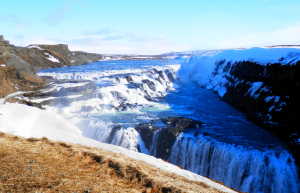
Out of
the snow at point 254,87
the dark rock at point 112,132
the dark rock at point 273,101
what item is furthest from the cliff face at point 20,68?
the snow at point 254,87

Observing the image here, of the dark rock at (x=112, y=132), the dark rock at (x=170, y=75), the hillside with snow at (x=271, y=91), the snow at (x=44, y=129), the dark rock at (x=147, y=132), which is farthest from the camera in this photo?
the dark rock at (x=170, y=75)

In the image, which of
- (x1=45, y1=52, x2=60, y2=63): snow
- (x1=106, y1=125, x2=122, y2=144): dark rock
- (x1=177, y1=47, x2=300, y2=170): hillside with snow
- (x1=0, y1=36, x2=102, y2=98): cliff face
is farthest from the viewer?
(x1=45, y1=52, x2=60, y2=63): snow

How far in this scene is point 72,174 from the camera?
7.67 meters

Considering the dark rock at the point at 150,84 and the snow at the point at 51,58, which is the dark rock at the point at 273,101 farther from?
the snow at the point at 51,58

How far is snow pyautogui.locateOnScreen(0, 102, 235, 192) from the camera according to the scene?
11.0 meters

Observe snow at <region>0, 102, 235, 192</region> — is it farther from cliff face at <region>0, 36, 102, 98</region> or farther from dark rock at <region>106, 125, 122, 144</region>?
cliff face at <region>0, 36, 102, 98</region>

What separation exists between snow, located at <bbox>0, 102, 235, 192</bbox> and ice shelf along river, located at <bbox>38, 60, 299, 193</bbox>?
392cm

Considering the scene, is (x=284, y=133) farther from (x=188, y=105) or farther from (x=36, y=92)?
(x=36, y=92)

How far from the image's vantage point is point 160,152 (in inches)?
689

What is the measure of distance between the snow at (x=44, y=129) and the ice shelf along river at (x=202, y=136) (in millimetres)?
3922

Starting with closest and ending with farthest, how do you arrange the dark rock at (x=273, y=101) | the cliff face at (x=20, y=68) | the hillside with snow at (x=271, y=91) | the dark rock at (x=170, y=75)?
the dark rock at (x=273, y=101) → the hillside with snow at (x=271, y=91) → the cliff face at (x=20, y=68) → the dark rock at (x=170, y=75)

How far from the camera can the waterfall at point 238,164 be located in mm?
12953

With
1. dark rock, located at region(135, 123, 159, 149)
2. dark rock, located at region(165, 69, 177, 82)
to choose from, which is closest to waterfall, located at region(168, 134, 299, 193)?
dark rock, located at region(135, 123, 159, 149)

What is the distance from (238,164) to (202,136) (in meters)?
3.71
